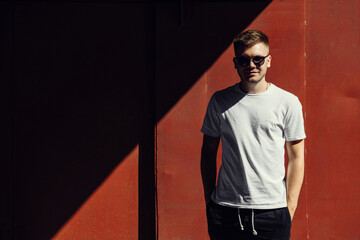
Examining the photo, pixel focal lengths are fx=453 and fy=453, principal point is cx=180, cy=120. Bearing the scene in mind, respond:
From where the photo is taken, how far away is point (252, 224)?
2.96m

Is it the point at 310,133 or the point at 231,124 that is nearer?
the point at 231,124

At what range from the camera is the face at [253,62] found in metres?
3.06

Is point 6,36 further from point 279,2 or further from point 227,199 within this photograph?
point 227,199

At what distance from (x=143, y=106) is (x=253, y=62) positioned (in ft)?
7.69

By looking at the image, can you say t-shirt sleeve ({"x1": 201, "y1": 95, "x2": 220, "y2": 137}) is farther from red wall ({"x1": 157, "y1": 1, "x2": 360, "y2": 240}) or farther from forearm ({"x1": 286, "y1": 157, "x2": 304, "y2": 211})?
red wall ({"x1": 157, "y1": 1, "x2": 360, "y2": 240})

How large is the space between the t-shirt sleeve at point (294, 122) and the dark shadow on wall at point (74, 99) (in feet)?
6.98

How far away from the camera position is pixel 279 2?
5.04 metres

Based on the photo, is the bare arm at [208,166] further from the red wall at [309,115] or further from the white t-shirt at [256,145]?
the red wall at [309,115]

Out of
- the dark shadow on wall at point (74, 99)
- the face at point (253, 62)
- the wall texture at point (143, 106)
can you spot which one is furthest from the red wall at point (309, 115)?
A: the face at point (253, 62)

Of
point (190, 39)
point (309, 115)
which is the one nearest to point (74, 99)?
point (190, 39)

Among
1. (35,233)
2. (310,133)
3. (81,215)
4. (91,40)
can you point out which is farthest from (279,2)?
(35,233)

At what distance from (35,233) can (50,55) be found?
2.05 m

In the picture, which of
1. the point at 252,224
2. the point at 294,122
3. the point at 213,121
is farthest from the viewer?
the point at 213,121

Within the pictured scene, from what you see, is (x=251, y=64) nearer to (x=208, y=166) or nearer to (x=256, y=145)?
(x=256, y=145)
